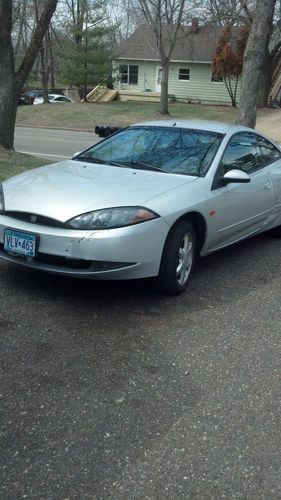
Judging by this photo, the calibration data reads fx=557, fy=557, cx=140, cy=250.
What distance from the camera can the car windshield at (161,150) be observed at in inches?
197

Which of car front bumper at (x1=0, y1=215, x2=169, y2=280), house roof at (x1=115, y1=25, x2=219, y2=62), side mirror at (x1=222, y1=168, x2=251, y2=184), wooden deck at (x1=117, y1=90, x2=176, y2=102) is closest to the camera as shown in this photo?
Answer: car front bumper at (x1=0, y1=215, x2=169, y2=280)

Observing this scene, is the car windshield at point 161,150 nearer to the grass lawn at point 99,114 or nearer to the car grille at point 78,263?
the car grille at point 78,263

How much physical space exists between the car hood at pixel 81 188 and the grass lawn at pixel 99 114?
21.2 metres

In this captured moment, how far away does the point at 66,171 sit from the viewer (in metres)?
4.97

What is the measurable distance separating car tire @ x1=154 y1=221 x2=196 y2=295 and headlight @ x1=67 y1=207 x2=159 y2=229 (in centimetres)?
38

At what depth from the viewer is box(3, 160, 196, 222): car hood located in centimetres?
409

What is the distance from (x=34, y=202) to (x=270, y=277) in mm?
2396

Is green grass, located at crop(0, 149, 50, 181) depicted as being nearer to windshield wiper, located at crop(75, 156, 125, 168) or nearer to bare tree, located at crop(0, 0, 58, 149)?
bare tree, located at crop(0, 0, 58, 149)

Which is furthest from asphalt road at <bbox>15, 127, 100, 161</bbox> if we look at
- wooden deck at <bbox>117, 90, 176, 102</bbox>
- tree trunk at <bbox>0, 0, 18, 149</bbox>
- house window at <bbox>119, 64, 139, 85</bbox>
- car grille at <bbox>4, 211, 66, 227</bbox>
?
house window at <bbox>119, 64, 139, 85</bbox>

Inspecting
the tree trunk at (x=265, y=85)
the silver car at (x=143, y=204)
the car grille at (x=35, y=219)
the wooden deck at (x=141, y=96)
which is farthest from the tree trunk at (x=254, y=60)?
the wooden deck at (x=141, y=96)

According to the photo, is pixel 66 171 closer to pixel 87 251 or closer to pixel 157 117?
pixel 87 251

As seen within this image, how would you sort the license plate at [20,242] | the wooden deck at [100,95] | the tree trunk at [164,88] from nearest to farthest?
the license plate at [20,242], the tree trunk at [164,88], the wooden deck at [100,95]

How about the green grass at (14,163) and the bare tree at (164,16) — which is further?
the bare tree at (164,16)

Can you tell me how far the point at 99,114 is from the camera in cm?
2839
